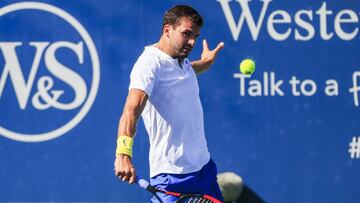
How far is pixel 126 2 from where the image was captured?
22.8 ft

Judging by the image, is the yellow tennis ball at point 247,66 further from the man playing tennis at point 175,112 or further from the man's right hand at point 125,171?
the man's right hand at point 125,171

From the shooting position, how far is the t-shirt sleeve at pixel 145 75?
4.25 m

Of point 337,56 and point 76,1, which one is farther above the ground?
point 76,1

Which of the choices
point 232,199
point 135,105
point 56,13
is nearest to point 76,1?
point 56,13

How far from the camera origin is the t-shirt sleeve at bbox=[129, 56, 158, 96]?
14.0ft

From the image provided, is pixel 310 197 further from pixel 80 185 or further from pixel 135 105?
pixel 135 105

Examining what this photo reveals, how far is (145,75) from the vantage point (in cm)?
432

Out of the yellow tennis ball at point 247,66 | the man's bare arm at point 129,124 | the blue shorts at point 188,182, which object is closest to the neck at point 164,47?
the man's bare arm at point 129,124

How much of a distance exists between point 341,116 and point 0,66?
2.68m

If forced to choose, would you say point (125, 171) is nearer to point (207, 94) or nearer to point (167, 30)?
point (167, 30)

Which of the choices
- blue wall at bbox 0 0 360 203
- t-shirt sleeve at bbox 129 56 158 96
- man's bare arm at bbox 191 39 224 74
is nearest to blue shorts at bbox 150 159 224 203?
t-shirt sleeve at bbox 129 56 158 96

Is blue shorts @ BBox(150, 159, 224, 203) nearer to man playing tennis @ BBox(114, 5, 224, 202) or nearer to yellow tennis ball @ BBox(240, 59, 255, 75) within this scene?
man playing tennis @ BBox(114, 5, 224, 202)

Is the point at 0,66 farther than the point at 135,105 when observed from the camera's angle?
Yes

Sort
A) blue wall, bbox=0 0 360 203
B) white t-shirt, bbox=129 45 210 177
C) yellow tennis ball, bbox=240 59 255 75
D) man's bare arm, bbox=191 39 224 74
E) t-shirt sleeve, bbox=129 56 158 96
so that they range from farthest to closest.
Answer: blue wall, bbox=0 0 360 203, yellow tennis ball, bbox=240 59 255 75, man's bare arm, bbox=191 39 224 74, white t-shirt, bbox=129 45 210 177, t-shirt sleeve, bbox=129 56 158 96
